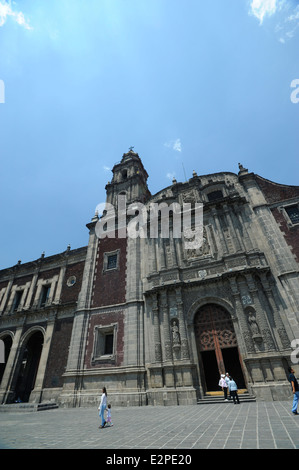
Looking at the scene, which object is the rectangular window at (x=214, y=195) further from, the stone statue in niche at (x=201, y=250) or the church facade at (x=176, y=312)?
the stone statue in niche at (x=201, y=250)

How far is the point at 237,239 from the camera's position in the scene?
1617cm

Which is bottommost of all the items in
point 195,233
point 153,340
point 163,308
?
point 153,340

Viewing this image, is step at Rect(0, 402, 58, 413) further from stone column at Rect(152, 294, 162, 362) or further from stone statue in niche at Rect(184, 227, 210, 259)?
stone statue in niche at Rect(184, 227, 210, 259)

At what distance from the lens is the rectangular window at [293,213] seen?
52.6 feet

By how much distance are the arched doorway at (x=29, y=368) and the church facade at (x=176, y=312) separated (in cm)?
9

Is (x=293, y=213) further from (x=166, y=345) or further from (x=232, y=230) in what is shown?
(x=166, y=345)

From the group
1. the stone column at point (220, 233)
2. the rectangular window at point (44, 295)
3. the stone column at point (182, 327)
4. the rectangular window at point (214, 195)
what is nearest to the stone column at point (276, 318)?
the stone column at point (220, 233)

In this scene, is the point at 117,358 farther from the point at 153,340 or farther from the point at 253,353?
the point at 253,353

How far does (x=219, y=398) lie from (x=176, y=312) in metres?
5.00

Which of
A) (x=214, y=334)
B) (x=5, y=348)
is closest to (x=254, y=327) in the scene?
(x=214, y=334)

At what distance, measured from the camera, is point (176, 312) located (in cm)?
1515
